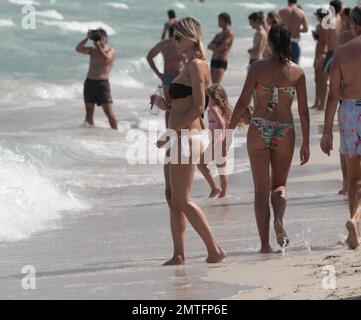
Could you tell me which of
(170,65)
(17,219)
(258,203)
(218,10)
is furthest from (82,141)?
(218,10)

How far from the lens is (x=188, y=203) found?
7.40 meters

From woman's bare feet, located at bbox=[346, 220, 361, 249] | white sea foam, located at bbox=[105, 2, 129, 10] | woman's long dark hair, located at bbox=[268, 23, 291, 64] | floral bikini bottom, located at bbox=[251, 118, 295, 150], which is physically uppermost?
woman's long dark hair, located at bbox=[268, 23, 291, 64]

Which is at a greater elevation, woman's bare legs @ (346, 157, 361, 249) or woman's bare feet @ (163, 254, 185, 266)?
woman's bare legs @ (346, 157, 361, 249)

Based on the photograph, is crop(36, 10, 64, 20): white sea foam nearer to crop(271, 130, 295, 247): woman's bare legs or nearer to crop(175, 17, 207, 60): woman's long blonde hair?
crop(271, 130, 295, 247): woman's bare legs

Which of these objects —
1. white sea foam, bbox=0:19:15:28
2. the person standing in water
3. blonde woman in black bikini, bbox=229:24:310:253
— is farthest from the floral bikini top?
white sea foam, bbox=0:19:15:28

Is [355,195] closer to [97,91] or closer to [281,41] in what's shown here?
[281,41]

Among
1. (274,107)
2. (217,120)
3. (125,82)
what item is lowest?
(125,82)

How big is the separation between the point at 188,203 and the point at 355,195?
3.72ft

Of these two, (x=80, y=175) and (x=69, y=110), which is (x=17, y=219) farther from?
(x=69, y=110)

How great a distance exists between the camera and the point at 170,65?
13.7m

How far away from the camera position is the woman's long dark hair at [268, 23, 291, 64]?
24.6 ft

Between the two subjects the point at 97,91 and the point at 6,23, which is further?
the point at 6,23

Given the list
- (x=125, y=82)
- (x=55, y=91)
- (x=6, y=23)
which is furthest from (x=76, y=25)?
(x=55, y=91)

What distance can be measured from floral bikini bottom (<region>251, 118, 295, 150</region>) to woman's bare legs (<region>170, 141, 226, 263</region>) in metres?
0.56
